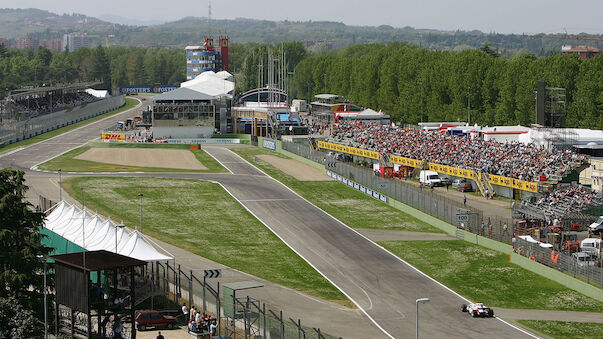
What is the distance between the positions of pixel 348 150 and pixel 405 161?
604 inches

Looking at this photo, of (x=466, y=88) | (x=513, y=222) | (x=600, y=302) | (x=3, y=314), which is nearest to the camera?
(x=3, y=314)

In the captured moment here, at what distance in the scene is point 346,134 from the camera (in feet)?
388

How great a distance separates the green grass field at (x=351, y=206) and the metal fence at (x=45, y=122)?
49.2 metres

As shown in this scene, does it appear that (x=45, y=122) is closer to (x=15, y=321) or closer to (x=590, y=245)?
(x=590, y=245)

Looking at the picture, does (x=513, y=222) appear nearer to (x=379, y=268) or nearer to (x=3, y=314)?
(x=379, y=268)

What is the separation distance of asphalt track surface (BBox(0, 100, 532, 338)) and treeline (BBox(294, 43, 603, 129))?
3711 cm

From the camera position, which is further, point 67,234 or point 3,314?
point 67,234

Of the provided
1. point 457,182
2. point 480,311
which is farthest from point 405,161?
point 480,311

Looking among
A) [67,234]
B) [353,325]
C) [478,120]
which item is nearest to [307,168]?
[478,120]

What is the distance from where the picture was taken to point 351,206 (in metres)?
82.1

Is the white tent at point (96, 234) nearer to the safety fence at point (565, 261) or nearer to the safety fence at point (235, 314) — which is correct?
the safety fence at point (235, 314)

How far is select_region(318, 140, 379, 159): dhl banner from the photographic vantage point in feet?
337

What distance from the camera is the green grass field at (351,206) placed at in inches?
2908

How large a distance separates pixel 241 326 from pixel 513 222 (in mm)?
31606
